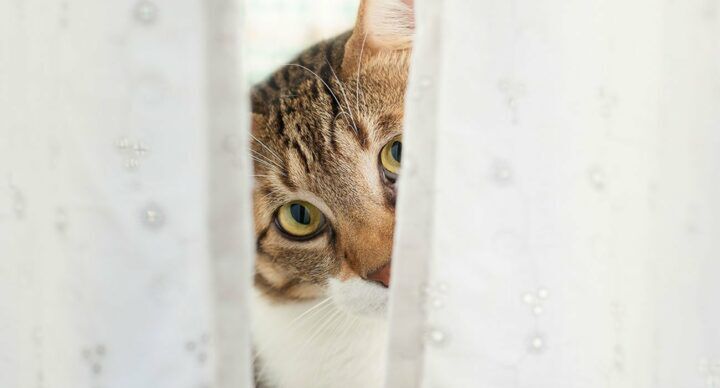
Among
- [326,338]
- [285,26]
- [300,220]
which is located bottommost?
[326,338]

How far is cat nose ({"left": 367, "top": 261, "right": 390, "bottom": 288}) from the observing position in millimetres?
635

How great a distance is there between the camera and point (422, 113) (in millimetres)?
466

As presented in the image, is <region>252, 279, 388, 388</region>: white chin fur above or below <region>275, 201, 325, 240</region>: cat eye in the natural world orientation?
below

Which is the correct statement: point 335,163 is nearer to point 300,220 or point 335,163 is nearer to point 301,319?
point 300,220

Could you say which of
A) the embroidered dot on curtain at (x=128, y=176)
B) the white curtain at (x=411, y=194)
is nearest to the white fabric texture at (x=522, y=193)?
the white curtain at (x=411, y=194)

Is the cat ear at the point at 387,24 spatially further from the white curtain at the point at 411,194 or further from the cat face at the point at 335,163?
the white curtain at the point at 411,194

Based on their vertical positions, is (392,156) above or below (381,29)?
below

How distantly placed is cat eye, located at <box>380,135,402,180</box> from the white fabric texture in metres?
0.16

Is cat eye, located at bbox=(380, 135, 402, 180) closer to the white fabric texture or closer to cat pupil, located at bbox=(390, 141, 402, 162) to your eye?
cat pupil, located at bbox=(390, 141, 402, 162)

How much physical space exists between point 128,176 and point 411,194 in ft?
0.69

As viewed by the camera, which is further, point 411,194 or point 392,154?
point 392,154

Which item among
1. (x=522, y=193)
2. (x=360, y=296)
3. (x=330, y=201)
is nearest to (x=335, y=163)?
(x=330, y=201)

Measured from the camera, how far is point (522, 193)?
0.45 meters

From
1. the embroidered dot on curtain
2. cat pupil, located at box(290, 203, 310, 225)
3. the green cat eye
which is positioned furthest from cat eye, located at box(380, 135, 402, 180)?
the embroidered dot on curtain
